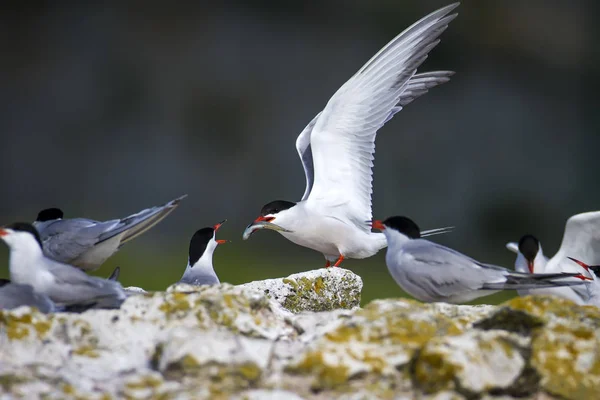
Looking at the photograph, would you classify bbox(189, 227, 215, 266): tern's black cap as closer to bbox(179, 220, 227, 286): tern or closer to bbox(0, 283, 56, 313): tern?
bbox(179, 220, 227, 286): tern

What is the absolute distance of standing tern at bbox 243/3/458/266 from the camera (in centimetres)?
481

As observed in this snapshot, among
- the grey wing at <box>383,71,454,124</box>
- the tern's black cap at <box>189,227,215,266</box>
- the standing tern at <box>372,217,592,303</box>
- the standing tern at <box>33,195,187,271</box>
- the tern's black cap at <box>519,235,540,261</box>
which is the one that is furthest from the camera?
the grey wing at <box>383,71,454,124</box>

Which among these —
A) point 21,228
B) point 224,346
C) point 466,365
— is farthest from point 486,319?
point 21,228

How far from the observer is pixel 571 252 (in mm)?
3941

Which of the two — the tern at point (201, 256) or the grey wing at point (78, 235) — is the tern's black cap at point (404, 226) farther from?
the grey wing at point (78, 235)

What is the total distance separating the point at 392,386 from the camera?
6.69 ft

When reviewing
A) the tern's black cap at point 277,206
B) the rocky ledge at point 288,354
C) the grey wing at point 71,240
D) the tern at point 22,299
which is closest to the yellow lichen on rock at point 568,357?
the rocky ledge at point 288,354

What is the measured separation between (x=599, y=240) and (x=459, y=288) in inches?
50.8

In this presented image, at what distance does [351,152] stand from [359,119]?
23 cm

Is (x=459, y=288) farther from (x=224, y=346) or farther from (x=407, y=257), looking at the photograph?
(x=224, y=346)

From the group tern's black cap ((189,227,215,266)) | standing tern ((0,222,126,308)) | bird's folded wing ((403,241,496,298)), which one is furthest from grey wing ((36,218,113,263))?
bird's folded wing ((403,241,496,298))

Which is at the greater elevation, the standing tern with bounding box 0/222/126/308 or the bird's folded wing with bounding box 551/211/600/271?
the standing tern with bounding box 0/222/126/308

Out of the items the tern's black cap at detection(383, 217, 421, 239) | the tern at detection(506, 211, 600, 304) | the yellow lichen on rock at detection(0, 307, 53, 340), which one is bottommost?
the tern at detection(506, 211, 600, 304)

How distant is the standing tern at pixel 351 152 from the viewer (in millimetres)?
4812
